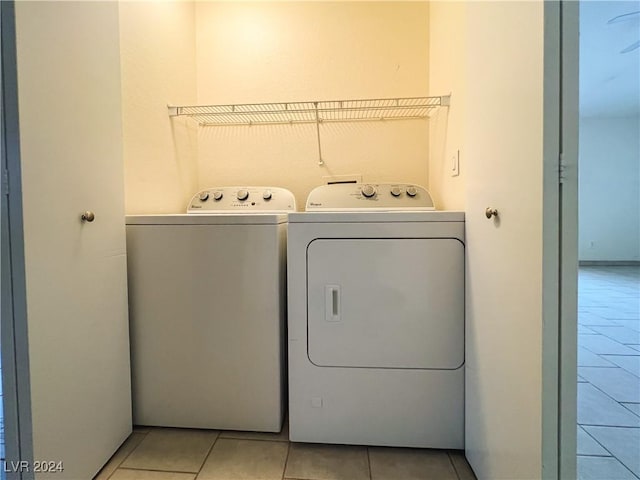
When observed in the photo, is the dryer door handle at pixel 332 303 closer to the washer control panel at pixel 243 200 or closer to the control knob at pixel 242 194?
the washer control panel at pixel 243 200

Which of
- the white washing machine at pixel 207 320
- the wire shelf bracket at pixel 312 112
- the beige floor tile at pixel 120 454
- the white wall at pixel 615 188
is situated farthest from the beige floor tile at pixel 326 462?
the white wall at pixel 615 188

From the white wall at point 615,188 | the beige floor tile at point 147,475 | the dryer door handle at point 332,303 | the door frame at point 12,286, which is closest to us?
the door frame at point 12,286

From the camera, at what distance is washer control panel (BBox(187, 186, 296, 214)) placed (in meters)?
1.90

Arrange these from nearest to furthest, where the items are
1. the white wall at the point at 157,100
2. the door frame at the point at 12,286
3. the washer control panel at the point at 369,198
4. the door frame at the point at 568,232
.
Answer: the door frame at the point at 568,232, the door frame at the point at 12,286, the white wall at the point at 157,100, the washer control panel at the point at 369,198

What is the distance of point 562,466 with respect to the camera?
763 millimetres

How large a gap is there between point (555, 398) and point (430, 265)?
58 cm

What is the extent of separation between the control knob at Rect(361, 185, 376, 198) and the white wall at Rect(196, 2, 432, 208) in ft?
1.04

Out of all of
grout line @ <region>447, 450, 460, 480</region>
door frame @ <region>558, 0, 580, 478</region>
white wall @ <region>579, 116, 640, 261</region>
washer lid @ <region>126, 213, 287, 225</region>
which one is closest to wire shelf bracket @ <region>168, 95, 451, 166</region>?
washer lid @ <region>126, 213, 287, 225</region>

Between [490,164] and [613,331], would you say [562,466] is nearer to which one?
[490,164]

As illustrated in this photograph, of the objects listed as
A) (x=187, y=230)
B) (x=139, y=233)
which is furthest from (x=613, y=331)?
(x=139, y=233)

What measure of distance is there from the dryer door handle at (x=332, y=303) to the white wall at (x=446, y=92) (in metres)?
0.69

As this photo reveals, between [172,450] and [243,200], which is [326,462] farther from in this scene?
[243,200]

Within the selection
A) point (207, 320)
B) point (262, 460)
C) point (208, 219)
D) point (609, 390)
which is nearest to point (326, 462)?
point (262, 460)

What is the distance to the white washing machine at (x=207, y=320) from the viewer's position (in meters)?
1.34
